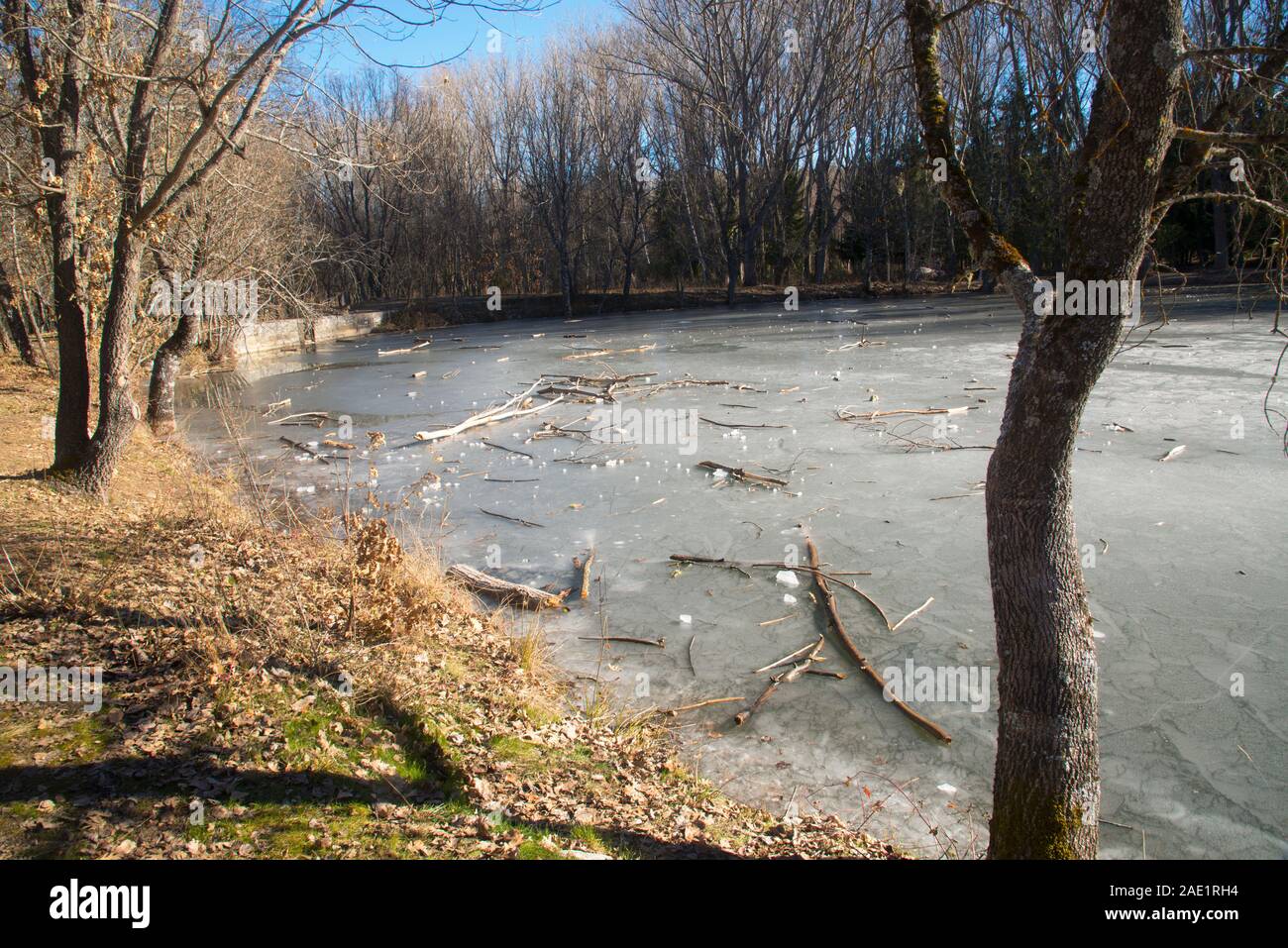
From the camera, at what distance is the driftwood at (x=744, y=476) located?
9.59m

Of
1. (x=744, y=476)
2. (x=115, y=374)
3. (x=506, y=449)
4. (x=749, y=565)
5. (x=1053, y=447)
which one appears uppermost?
(x=115, y=374)

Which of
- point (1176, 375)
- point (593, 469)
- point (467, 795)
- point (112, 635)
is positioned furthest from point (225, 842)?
point (1176, 375)

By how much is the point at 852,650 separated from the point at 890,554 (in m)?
1.83

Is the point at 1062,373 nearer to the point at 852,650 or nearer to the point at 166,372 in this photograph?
the point at 852,650

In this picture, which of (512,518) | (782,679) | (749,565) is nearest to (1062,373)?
(782,679)

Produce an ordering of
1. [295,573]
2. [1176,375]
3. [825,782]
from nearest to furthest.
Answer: [825,782]
[295,573]
[1176,375]

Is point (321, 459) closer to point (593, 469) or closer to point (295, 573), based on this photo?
point (593, 469)

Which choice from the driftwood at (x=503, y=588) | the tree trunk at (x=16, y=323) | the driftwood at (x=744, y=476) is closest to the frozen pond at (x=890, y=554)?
the driftwood at (x=744, y=476)

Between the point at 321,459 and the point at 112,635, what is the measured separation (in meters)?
6.95

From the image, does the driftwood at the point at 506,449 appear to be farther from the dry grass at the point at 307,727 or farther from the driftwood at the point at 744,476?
the dry grass at the point at 307,727

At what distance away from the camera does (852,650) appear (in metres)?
5.87

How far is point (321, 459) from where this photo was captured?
1174 cm
